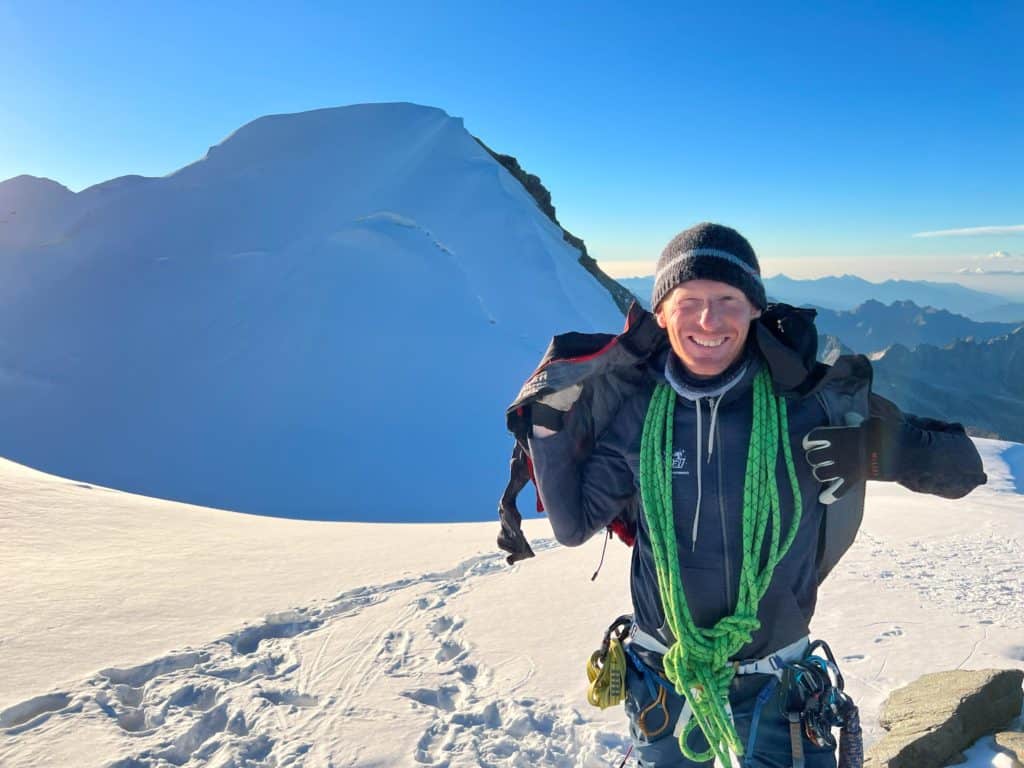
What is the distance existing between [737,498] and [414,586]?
159 inches

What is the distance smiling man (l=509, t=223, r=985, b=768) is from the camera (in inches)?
71.4

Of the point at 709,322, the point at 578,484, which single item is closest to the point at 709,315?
the point at 709,322

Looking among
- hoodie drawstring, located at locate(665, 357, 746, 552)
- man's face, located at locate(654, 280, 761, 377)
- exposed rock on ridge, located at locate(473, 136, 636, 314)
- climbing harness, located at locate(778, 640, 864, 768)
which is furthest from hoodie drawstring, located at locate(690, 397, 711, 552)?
exposed rock on ridge, located at locate(473, 136, 636, 314)

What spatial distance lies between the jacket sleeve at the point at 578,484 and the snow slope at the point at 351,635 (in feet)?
5.76

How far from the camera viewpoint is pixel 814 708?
183cm

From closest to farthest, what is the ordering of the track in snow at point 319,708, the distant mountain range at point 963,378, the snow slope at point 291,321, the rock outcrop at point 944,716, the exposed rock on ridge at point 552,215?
the rock outcrop at point 944,716 < the track in snow at point 319,708 < the snow slope at point 291,321 < the exposed rock on ridge at point 552,215 < the distant mountain range at point 963,378

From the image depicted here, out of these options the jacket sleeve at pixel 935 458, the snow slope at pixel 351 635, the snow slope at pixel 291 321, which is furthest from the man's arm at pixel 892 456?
the snow slope at pixel 291 321

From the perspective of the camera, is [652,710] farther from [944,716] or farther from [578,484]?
[944,716]

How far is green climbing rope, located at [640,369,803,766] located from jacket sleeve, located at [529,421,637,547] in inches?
6.2

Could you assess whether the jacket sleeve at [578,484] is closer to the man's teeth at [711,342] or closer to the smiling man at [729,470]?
the smiling man at [729,470]

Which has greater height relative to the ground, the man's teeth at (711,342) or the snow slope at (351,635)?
the man's teeth at (711,342)

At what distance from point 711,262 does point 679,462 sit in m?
0.61

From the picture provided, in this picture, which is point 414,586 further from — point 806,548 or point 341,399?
point 341,399

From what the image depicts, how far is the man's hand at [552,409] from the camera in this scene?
1987 millimetres
